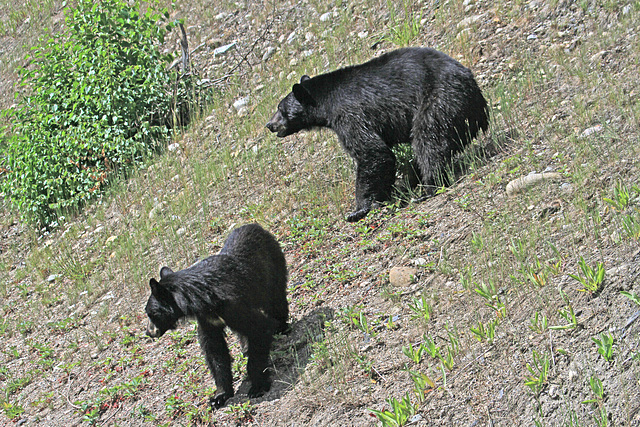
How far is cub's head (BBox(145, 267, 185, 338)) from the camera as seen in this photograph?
176 inches

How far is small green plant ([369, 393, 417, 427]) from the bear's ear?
4.12 m

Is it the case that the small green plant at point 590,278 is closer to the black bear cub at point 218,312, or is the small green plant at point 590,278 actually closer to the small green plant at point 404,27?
the black bear cub at point 218,312

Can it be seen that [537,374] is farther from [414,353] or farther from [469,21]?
[469,21]

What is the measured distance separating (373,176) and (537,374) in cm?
337

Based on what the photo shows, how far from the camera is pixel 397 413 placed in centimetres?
351

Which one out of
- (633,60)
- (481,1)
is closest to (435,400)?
(633,60)

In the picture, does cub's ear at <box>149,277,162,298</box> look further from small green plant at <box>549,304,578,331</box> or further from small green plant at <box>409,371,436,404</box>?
small green plant at <box>549,304,578,331</box>

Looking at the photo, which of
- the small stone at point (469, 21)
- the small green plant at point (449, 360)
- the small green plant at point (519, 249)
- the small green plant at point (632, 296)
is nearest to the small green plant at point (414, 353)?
the small green plant at point (449, 360)

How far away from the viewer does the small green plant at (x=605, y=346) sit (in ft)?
10.3

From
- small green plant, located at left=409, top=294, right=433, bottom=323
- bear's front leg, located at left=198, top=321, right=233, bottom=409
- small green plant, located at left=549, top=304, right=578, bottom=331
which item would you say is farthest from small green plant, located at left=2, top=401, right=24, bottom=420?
small green plant, located at left=549, top=304, right=578, bottom=331

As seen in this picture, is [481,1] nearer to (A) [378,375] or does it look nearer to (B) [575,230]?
(B) [575,230]

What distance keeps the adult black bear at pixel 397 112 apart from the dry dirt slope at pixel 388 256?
0.36 m

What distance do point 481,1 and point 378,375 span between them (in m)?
6.86

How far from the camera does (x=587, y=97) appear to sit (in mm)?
6375
